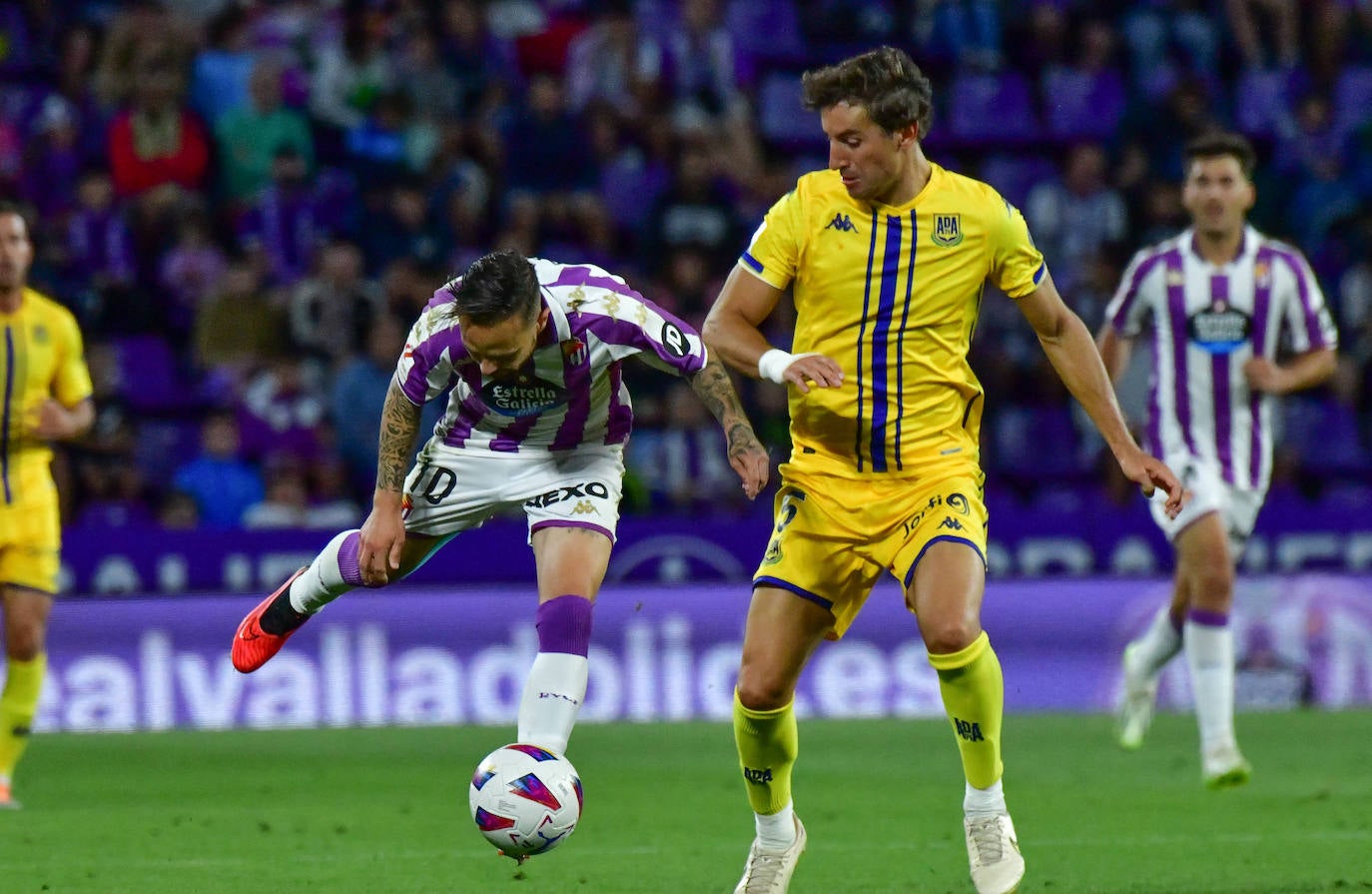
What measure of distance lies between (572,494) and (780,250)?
3.66 feet

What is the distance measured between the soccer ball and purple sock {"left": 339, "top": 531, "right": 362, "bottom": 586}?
4.07 feet

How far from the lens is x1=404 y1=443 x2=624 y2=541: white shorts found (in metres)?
6.30

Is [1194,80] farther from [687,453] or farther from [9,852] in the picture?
[9,852]

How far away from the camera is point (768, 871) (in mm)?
5695

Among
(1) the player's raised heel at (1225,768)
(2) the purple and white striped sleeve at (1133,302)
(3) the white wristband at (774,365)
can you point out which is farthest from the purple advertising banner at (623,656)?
(3) the white wristband at (774,365)

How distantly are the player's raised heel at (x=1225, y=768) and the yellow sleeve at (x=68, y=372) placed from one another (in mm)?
4951

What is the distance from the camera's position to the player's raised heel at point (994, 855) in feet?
17.6

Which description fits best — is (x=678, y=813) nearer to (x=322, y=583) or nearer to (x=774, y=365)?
(x=322, y=583)

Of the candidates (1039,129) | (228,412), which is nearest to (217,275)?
(228,412)

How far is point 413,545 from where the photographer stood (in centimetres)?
660

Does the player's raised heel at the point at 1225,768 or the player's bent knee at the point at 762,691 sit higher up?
the player's bent knee at the point at 762,691

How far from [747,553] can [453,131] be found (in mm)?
4735

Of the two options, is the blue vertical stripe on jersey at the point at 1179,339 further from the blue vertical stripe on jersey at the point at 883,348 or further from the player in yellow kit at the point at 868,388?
the blue vertical stripe on jersey at the point at 883,348

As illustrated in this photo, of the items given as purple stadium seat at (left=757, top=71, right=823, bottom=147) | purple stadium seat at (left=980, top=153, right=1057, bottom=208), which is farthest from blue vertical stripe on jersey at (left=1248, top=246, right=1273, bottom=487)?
purple stadium seat at (left=757, top=71, right=823, bottom=147)
